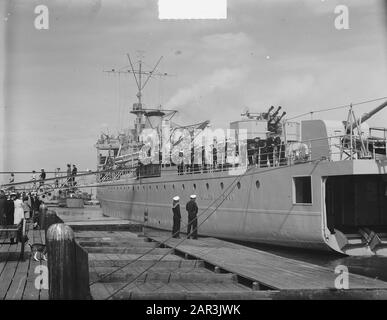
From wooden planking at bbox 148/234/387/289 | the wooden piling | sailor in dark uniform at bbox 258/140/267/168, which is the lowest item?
wooden planking at bbox 148/234/387/289

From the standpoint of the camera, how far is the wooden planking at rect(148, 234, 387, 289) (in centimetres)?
728

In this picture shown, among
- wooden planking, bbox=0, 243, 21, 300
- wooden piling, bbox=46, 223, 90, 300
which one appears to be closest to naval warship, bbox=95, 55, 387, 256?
wooden planking, bbox=0, 243, 21, 300

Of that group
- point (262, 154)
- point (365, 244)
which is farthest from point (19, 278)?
point (262, 154)

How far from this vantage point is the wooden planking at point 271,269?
728 cm

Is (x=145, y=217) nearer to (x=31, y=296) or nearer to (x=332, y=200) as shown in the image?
(x=332, y=200)

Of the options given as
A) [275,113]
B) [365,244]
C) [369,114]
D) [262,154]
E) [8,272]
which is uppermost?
[275,113]

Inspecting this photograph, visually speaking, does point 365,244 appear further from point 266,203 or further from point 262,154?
point 262,154

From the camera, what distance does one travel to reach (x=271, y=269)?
327 inches

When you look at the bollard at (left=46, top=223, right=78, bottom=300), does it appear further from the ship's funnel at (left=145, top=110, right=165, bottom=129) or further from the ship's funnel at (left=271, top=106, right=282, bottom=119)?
the ship's funnel at (left=145, top=110, right=165, bottom=129)

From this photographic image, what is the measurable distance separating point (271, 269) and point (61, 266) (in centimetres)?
364

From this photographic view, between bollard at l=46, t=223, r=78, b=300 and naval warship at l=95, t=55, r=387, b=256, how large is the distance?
28.2 ft
